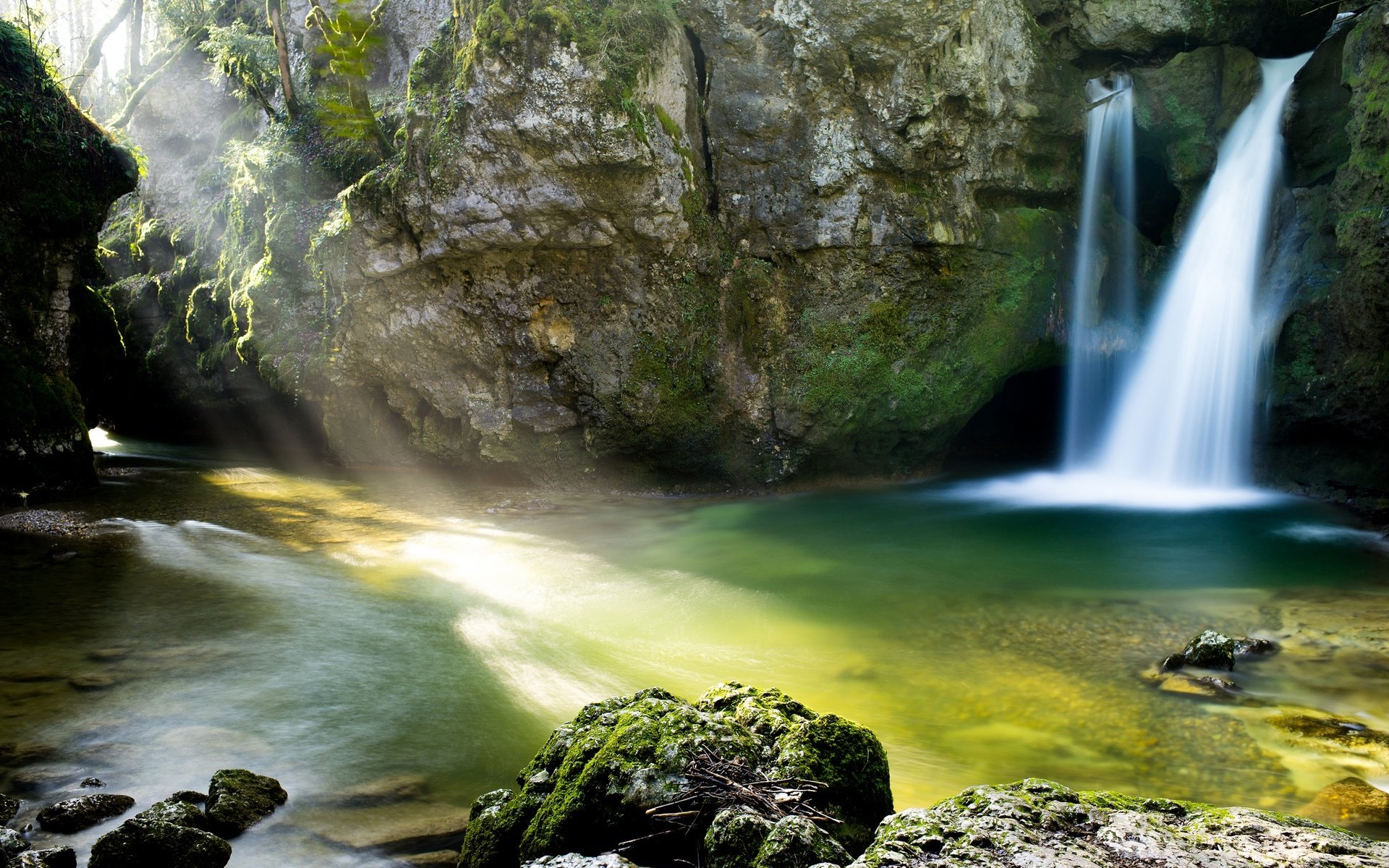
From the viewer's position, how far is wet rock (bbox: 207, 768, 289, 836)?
390cm

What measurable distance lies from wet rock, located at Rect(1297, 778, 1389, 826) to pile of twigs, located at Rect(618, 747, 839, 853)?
2.65 metres

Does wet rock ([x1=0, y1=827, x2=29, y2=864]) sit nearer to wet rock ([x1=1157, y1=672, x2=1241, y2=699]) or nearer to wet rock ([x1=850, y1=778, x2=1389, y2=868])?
wet rock ([x1=850, y1=778, x2=1389, y2=868])

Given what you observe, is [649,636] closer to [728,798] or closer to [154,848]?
[728,798]

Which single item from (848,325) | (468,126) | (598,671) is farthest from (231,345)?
(598,671)

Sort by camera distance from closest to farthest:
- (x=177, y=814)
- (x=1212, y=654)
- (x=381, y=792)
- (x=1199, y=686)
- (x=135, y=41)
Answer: (x=177, y=814)
(x=381, y=792)
(x=1199, y=686)
(x=1212, y=654)
(x=135, y=41)

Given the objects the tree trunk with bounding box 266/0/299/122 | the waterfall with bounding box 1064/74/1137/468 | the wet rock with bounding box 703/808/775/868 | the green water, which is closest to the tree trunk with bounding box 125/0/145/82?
the tree trunk with bounding box 266/0/299/122

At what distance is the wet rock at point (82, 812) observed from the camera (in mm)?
3887

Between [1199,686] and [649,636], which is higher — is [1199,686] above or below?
above

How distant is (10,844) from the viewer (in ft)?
11.0

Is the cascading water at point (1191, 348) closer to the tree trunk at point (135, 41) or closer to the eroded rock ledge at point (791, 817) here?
the eroded rock ledge at point (791, 817)

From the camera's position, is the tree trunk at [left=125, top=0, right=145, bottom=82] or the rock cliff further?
the tree trunk at [left=125, top=0, right=145, bottom=82]

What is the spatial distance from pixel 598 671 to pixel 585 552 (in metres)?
3.26

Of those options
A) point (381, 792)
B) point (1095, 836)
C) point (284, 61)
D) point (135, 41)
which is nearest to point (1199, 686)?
point (1095, 836)

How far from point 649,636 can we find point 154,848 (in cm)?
392
